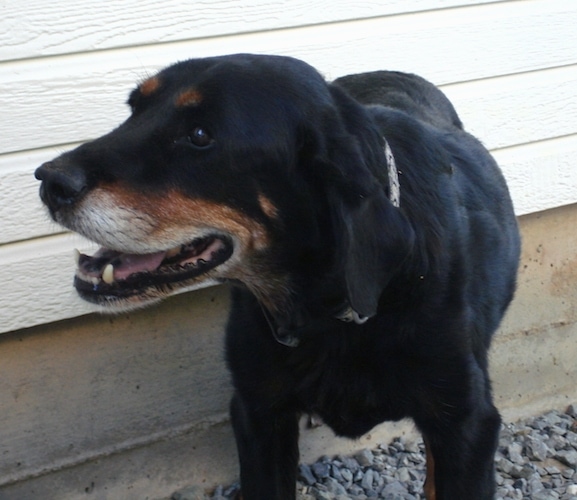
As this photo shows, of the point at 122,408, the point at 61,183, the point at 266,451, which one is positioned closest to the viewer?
the point at 61,183

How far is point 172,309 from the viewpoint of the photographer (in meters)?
4.09

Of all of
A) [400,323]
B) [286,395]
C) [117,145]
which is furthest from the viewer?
[286,395]

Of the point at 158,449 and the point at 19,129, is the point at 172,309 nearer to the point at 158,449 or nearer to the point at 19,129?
the point at 158,449

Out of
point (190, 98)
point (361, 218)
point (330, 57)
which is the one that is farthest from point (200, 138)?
point (330, 57)

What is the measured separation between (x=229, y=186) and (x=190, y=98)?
0.27m

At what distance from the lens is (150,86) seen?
9.55ft

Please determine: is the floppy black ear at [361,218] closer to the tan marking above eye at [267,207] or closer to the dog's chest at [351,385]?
the tan marking above eye at [267,207]

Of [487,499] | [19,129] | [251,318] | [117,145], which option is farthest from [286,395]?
[19,129]

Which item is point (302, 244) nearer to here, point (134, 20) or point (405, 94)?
point (405, 94)

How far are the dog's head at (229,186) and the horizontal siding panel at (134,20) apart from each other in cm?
85

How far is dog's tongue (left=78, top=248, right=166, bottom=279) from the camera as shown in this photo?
2922mm

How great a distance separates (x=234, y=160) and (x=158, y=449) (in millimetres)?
1841

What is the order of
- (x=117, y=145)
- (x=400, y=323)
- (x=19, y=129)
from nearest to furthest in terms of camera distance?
1. (x=117, y=145)
2. (x=400, y=323)
3. (x=19, y=129)

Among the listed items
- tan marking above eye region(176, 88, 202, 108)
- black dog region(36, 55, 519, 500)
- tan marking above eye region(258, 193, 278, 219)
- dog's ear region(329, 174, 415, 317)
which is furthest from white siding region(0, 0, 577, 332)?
dog's ear region(329, 174, 415, 317)
